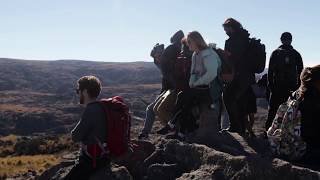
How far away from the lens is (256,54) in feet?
31.4

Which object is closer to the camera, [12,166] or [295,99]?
[295,99]

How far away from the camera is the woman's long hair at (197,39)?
8.71m

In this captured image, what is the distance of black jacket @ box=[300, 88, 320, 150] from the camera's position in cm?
660

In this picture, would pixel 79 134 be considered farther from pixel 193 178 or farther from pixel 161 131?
pixel 161 131

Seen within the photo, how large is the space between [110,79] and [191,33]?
170349 millimetres

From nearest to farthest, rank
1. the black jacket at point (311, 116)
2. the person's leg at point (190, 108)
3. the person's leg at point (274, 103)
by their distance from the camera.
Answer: the black jacket at point (311, 116), the person's leg at point (190, 108), the person's leg at point (274, 103)

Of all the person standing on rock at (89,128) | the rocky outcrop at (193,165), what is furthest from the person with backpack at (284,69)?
the person standing on rock at (89,128)

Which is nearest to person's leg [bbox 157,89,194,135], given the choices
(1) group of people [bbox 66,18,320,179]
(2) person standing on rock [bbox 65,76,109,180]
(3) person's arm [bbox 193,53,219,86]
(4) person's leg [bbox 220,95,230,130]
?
(1) group of people [bbox 66,18,320,179]

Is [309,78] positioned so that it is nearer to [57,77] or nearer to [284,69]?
[284,69]

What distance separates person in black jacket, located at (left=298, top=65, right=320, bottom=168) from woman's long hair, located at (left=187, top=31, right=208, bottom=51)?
7.69 ft

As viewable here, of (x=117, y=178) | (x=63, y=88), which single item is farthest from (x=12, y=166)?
(x=63, y=88)

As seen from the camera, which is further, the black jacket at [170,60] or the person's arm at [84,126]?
the black jacket at [170,60]

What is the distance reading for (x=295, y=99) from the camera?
6.79 metres

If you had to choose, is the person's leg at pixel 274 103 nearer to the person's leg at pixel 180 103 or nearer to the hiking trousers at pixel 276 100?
the hiking trousers at pixel 276 100
